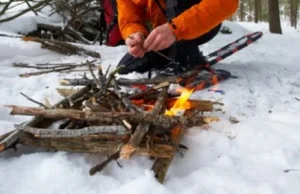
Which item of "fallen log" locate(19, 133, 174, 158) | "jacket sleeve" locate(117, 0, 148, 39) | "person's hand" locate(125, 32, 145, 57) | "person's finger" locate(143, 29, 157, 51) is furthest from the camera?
"jacket sleeve" locate(117, 0, 148, 39)

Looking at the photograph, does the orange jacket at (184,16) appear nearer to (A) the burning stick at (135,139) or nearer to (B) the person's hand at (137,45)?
(B) the person's hand at (137,45)

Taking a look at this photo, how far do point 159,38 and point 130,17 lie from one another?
32.1 inches

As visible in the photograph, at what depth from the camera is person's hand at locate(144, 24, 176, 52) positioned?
2.58 m

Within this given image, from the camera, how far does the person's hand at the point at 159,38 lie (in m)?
2.58

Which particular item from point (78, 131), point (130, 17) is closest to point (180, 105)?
point (78, 131)

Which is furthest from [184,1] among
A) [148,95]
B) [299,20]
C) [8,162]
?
[299,20]

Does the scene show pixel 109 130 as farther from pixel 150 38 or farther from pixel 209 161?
pixel 150 38

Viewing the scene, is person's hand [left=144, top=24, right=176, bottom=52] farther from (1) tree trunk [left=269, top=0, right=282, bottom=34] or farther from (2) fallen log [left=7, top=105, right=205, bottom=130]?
(1) tree trunk [left=269, top=0, right=282, bottom=34]

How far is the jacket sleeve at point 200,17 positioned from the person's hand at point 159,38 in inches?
2.9

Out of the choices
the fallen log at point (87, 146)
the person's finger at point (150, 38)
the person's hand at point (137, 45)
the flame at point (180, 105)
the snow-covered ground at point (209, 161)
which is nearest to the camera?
the snow-covered ground at point (209, 161)

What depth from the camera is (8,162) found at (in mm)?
1929

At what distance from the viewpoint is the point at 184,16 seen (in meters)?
2.78

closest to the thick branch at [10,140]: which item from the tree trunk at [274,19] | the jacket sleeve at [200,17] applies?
the jacket sleeve at [200,17]

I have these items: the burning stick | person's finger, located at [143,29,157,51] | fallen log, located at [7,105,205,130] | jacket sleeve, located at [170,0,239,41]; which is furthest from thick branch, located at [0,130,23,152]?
jacket sleeve, located at [170,0,239,41]
